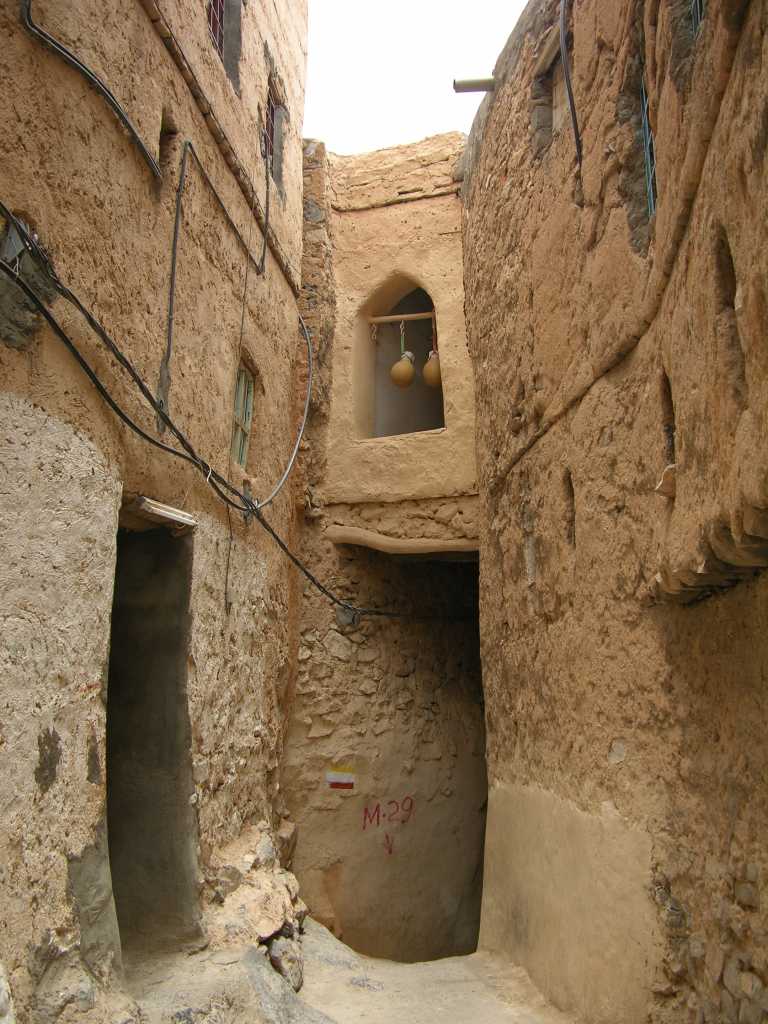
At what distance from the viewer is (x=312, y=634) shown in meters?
6.82

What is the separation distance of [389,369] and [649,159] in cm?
488

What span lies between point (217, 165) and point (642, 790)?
4.25 m

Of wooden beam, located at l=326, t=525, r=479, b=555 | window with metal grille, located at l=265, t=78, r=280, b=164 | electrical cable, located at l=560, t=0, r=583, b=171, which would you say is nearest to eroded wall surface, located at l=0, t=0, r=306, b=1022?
window with metal grille, located at l=265, t=78, r=280, b=164

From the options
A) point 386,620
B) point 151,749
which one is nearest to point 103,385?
point 151,749

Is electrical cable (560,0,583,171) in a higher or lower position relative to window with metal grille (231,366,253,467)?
higher

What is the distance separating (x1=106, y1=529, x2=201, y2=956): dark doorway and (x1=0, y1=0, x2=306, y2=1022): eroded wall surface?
0.09m

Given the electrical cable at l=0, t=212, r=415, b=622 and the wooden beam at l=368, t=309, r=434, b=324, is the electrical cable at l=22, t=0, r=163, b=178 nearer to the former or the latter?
the electrical cable at l=0, t=212, r=415, b=622

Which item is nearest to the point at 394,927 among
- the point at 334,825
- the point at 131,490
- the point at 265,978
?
the point at 334,825

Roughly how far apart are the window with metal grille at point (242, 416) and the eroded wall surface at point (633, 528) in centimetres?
175

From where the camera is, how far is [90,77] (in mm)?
3500

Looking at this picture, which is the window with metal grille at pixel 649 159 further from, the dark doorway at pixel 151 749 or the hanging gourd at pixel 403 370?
the hanging gourd at pixel 403 370

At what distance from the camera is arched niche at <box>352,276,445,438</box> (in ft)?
25.1

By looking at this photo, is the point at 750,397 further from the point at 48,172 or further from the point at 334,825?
the point at 334,825

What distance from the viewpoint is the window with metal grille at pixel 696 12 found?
2607mm
